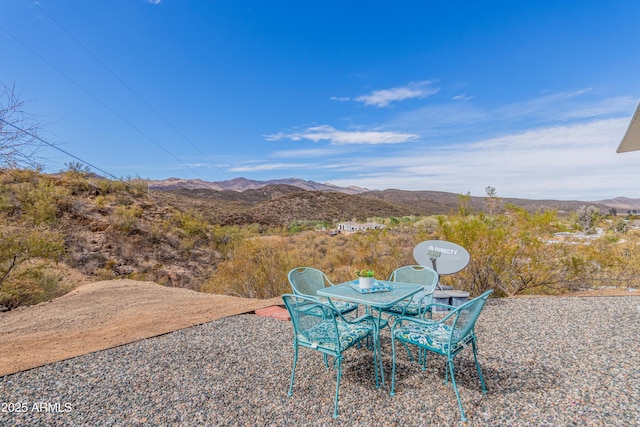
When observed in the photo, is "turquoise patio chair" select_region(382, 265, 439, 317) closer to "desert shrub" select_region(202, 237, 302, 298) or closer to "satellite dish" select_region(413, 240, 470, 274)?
"satellite dish" select_region(413, 240, 470, 274)

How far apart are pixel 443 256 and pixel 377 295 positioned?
2523 millimetres

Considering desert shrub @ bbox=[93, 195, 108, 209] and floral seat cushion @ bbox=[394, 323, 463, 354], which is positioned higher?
desert shrub @ bbox=[93, 195, 108, 209]

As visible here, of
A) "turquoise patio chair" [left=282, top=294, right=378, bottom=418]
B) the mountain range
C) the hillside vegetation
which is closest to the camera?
"turquoise patio chair" [left=282, top=294, right=378, bottom=418]

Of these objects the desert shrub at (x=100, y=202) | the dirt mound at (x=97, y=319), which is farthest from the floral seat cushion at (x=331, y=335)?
the desert shrub at (x=100, y=202)

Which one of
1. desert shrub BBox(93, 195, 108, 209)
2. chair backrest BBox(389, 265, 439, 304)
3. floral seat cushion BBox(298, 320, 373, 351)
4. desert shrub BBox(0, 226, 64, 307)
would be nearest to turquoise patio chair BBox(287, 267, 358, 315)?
floral seat cushion BBox(298, 320, 373, 351)

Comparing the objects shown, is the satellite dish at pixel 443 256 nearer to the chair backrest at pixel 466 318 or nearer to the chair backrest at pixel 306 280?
the chair backrest at pixel 306 280

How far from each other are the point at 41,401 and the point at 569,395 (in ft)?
15.5

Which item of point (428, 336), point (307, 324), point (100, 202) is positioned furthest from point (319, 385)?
point (100, 202)

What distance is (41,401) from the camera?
2.68m

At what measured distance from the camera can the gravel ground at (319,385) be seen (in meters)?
2.41

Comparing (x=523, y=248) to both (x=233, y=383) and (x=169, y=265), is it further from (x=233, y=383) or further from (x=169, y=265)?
(x=169, y=265)

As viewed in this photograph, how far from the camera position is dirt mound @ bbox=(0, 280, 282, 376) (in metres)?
3.78

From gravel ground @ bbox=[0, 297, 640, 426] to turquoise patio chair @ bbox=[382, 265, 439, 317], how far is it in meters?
0.51

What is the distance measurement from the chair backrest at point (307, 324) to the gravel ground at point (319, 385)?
50cm
